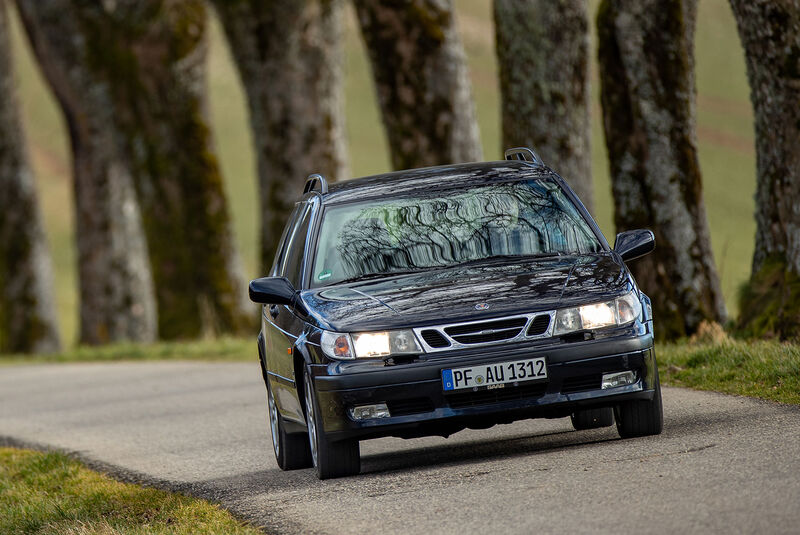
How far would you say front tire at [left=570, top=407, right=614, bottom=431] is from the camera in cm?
987

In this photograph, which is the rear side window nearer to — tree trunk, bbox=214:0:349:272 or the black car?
the black car

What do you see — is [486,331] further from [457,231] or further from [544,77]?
[544,77]

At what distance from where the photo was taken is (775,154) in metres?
12.6

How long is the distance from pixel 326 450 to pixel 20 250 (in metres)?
28.0

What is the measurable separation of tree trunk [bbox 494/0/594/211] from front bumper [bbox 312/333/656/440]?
8070 mm

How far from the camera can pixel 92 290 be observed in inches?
1283

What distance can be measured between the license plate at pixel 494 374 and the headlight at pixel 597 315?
226 mm

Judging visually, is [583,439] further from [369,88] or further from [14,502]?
[369,88]

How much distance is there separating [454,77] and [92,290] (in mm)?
15879

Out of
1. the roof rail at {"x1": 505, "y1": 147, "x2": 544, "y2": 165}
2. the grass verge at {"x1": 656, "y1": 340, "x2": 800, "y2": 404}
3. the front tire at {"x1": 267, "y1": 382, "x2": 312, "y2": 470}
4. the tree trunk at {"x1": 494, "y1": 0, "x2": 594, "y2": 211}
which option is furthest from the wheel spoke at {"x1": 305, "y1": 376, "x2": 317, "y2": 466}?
the tree trunk at {"x1": 494, "y1": 0, "x2": 594, "y2": 211}

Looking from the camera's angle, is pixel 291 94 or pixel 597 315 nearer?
pixel 597 315

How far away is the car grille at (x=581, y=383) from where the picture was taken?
8.24 metres

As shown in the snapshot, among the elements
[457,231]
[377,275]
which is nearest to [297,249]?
[377,275]

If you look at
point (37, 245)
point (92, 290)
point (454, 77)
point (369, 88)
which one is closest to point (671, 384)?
point (454, 77)
